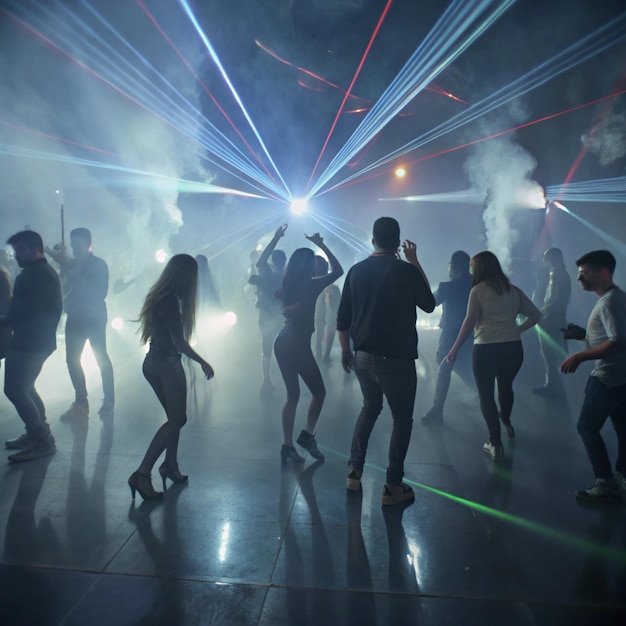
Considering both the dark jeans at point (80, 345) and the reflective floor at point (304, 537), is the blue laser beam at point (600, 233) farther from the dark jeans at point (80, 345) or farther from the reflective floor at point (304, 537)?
the dark jeans at point (80, 345)

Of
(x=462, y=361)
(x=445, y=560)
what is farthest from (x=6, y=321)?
(x=462, y=361)

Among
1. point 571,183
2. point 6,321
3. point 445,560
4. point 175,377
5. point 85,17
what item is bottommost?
point 445,560

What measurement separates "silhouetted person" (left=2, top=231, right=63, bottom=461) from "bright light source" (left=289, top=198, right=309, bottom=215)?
759 inches

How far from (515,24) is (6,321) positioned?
38.2ft

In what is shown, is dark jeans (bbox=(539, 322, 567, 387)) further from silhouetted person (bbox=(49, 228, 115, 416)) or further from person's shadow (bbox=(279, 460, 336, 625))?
silhouetted person (bbox=(49, 228, 115, 416))

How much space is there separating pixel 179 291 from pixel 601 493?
3.62m

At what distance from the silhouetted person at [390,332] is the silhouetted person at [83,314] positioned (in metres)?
3.75

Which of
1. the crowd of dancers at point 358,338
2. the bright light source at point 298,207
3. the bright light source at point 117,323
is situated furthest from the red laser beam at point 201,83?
the bright light source at point 117,323

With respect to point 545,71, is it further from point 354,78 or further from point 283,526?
point 283,526

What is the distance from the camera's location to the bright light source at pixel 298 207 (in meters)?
23.2

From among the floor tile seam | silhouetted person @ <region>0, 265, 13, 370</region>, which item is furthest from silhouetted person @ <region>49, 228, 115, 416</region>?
the floor tile seam

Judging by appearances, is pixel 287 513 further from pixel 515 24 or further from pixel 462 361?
pixel 515 24

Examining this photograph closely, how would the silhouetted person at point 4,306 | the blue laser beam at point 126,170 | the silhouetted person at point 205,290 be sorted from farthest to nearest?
the blue laser beam at point 126,170 < the silhouetted person at point 205,290 < the silhouetted person at point 4,306

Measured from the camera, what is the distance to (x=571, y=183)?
11625 mm
